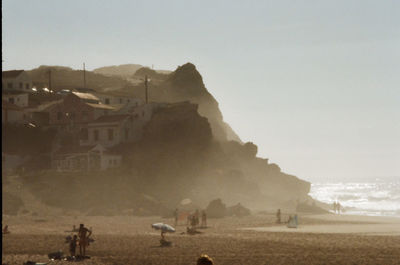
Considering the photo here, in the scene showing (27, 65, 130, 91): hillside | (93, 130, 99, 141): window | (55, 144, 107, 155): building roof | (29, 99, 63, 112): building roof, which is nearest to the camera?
(55, 144, 107, 155): building roof

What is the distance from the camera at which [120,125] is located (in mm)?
72875

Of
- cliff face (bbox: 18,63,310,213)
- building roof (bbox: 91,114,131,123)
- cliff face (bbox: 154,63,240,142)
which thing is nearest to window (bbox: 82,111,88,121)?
building roof (bbox: 91,114,131,123)

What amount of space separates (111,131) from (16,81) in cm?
2819

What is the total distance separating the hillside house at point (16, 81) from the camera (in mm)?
90250

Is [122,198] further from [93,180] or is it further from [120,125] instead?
[120,125]

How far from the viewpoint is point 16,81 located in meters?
91.1

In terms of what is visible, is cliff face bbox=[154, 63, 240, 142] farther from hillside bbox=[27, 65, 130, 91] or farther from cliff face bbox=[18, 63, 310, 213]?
cliff face bbox=[18, 63, 310, 213]

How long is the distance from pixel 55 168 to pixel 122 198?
1382 centimetres

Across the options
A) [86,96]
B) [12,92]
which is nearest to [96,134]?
[86,96]

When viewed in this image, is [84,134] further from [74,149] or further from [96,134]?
[74,149]

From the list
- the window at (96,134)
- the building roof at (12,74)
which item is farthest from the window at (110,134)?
the building roof at (12,74)

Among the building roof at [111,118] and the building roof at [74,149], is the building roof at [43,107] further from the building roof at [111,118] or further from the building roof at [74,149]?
the building roof at [74,149]

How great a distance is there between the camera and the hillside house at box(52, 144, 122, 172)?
68.3m

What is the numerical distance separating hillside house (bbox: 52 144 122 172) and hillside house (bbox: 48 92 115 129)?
25.2 feet
